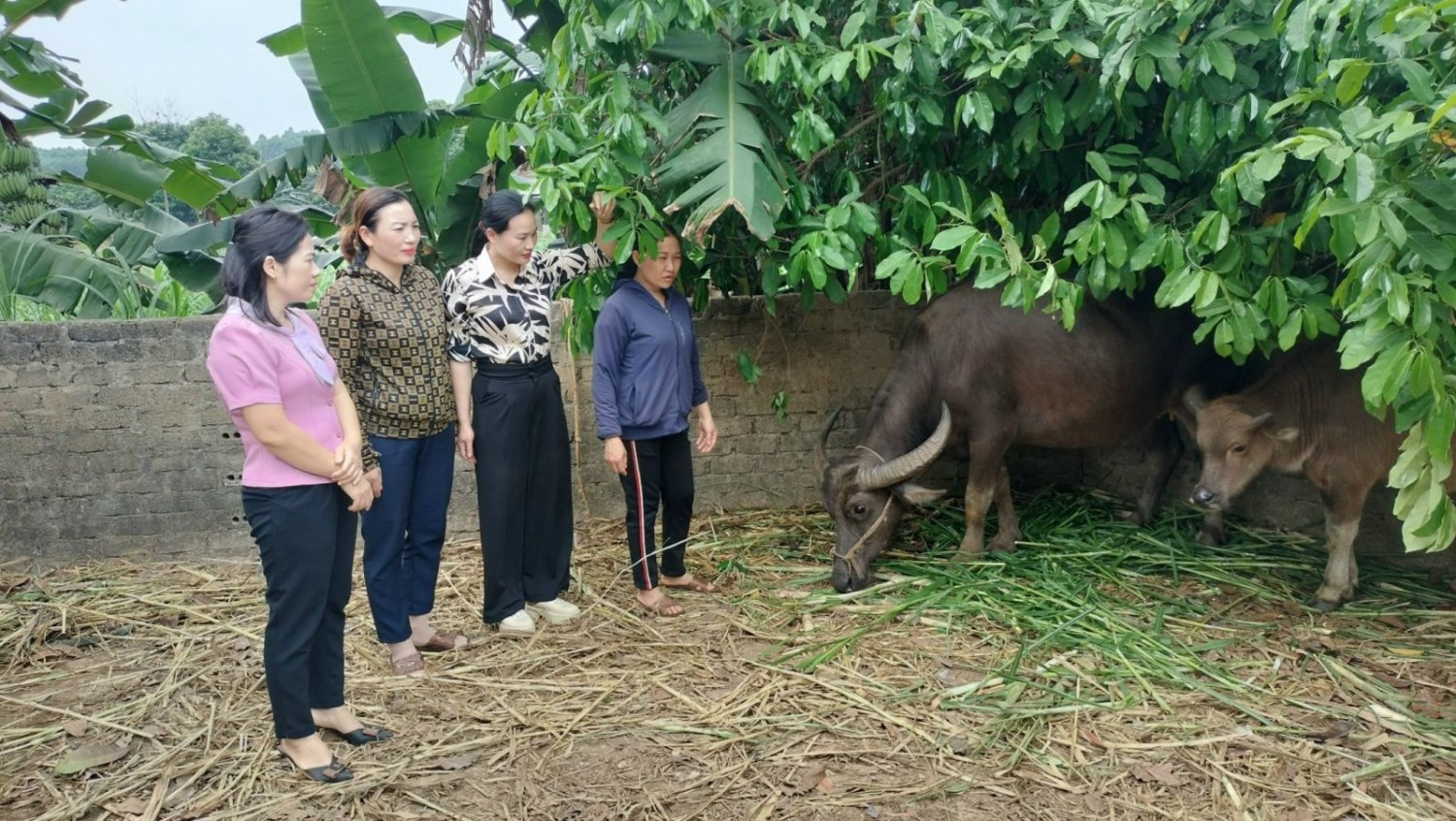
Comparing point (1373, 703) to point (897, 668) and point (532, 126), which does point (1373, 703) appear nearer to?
point (897, 668)

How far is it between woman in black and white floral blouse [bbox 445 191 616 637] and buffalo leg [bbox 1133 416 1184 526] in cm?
324

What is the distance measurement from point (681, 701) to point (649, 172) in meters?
2.21

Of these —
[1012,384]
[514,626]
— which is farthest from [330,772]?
[1012,384]

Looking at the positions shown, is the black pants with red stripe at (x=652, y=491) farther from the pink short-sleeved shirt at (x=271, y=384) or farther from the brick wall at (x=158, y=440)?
the pink short-sleeved shirt at (x=271, y=384)

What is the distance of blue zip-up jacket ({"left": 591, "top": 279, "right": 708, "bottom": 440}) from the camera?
4488 millimetres

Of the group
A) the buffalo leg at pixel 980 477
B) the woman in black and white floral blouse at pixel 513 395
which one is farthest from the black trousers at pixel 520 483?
the buffalo leg at pixel 980 477

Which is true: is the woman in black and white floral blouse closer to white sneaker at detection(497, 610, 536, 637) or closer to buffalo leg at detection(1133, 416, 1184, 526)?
white sneaker at detection(497, 610, 536, 637)

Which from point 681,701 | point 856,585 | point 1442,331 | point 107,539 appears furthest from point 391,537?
point 1442,331

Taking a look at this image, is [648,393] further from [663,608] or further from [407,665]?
[407,665]

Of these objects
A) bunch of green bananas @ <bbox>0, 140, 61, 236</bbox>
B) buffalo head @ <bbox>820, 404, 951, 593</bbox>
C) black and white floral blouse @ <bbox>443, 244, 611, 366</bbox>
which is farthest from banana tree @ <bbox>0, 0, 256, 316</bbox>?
buffalo head @ <bbox>820, 404, 951, 593</bbox>

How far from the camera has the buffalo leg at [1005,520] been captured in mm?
5539

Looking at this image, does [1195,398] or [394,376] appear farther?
[1195,398]

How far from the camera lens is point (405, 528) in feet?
13.2

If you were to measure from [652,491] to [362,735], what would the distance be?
160cm
